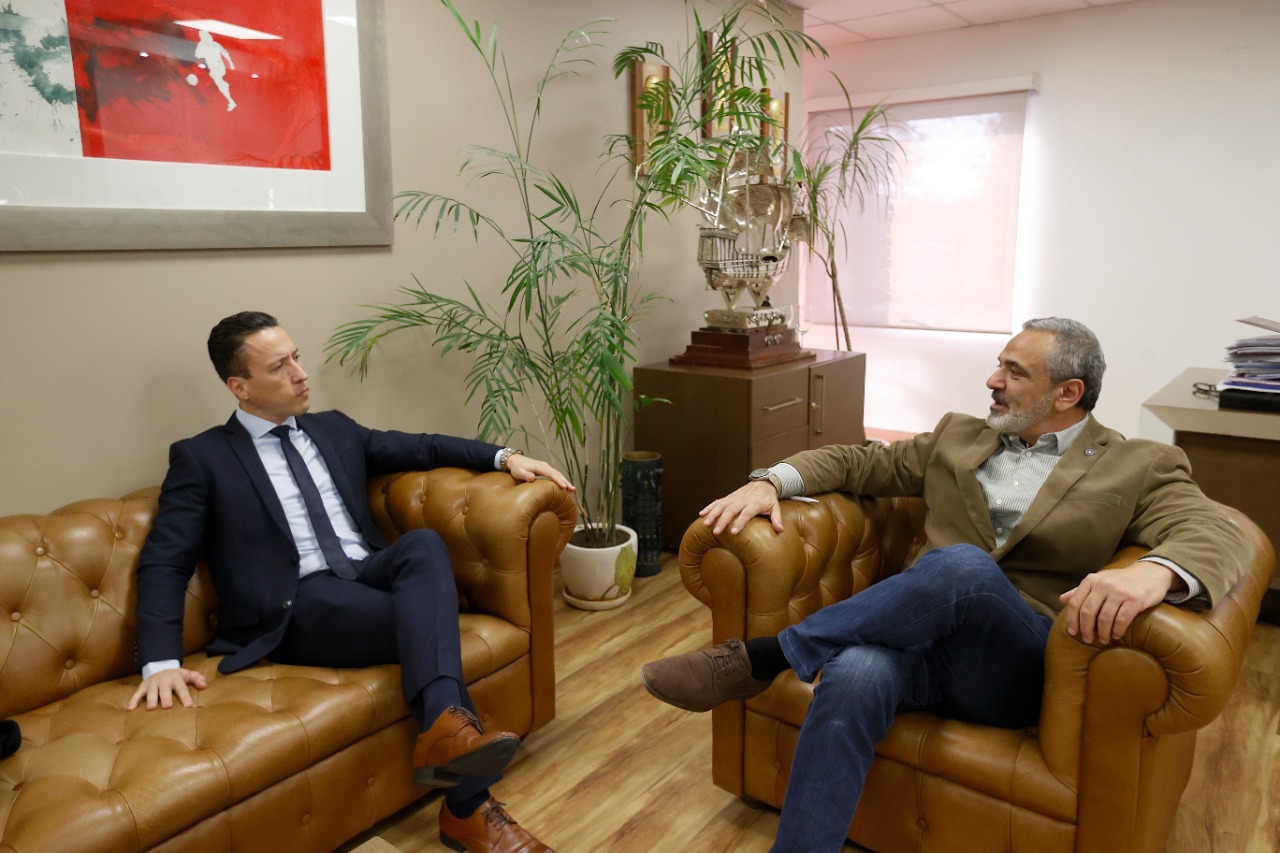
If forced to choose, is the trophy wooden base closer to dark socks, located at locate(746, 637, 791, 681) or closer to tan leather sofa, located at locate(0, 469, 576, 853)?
tan leather sofa, located at locate(0, 469, 576, 853)

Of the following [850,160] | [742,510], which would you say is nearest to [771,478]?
[742,510]

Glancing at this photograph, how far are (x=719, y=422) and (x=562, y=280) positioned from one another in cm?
81

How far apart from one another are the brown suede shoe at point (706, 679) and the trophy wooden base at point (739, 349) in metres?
1.85

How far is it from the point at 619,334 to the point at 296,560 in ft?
3.70

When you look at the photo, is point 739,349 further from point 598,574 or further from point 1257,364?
point 1257,364

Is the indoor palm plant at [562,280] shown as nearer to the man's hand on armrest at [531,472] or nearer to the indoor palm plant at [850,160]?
the man's hand on armrest at [531,472]

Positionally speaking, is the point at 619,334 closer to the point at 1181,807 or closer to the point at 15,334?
the point at 15,334

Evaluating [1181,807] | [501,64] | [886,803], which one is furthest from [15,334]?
[1181,807]

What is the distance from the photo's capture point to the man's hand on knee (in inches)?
55.6

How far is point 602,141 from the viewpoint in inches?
141

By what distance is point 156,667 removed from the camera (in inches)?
71.3

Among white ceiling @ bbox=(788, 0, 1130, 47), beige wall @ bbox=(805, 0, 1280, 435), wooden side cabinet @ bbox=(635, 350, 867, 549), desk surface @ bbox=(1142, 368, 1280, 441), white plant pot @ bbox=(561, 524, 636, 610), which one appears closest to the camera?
desk surface @ bbox=(1142, 368, 1280, 441)

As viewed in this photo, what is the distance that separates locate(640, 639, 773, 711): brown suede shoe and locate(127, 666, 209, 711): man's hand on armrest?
0.91m

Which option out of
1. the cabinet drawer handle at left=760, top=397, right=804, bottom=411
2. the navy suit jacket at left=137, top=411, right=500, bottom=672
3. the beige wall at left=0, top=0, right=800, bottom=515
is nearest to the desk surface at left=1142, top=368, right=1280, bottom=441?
the cabinet drawer handle at left=760, top=397, right=804, bottom=411
